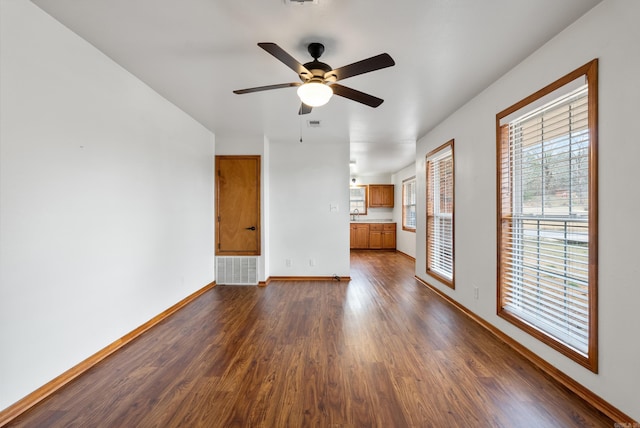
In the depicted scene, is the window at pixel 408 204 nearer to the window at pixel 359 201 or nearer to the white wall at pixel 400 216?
the white wall at pixel 400 216

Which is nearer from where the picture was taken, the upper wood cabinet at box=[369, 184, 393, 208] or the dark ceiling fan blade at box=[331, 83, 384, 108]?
the dark ceiling fan blade at box=[331, 83, 384, 108]

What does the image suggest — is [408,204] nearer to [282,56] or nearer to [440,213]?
[440,213]

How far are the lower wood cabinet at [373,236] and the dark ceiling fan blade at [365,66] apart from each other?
6.96 metres

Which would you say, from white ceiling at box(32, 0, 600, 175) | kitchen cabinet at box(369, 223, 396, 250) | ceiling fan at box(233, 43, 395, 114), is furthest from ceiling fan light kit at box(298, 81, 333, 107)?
kitchen cabinet at box(369, 223, 396, 250)

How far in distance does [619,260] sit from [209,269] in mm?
4572

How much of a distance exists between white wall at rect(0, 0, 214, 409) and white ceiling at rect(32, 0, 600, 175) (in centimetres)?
29

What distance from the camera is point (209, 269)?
4473 millimetres

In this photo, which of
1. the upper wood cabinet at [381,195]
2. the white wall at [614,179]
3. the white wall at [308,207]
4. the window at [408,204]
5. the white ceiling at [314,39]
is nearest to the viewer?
the white wall at [614,179]

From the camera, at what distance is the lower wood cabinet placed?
8758mm

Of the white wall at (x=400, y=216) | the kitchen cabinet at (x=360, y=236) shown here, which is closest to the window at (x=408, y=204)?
the white wall at (x=400, y=216)

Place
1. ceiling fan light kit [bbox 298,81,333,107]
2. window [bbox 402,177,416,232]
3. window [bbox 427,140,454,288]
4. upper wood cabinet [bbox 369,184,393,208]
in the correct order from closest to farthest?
ceiling fan light kit [bbox 298,81,333,107]
window [bbox 427,140,454,288]
window [bbox 402,177,416,232]
upper wood cabinet [bbox 369,184,393,208]

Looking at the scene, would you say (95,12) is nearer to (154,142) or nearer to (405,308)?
(154,142)

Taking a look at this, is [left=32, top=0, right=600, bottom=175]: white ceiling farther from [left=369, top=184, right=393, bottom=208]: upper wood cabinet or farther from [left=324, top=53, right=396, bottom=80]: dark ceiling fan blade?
[left=369, top=184, right=393, bottom=208]: upper wood cabinet

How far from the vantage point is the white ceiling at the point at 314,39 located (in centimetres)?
175
